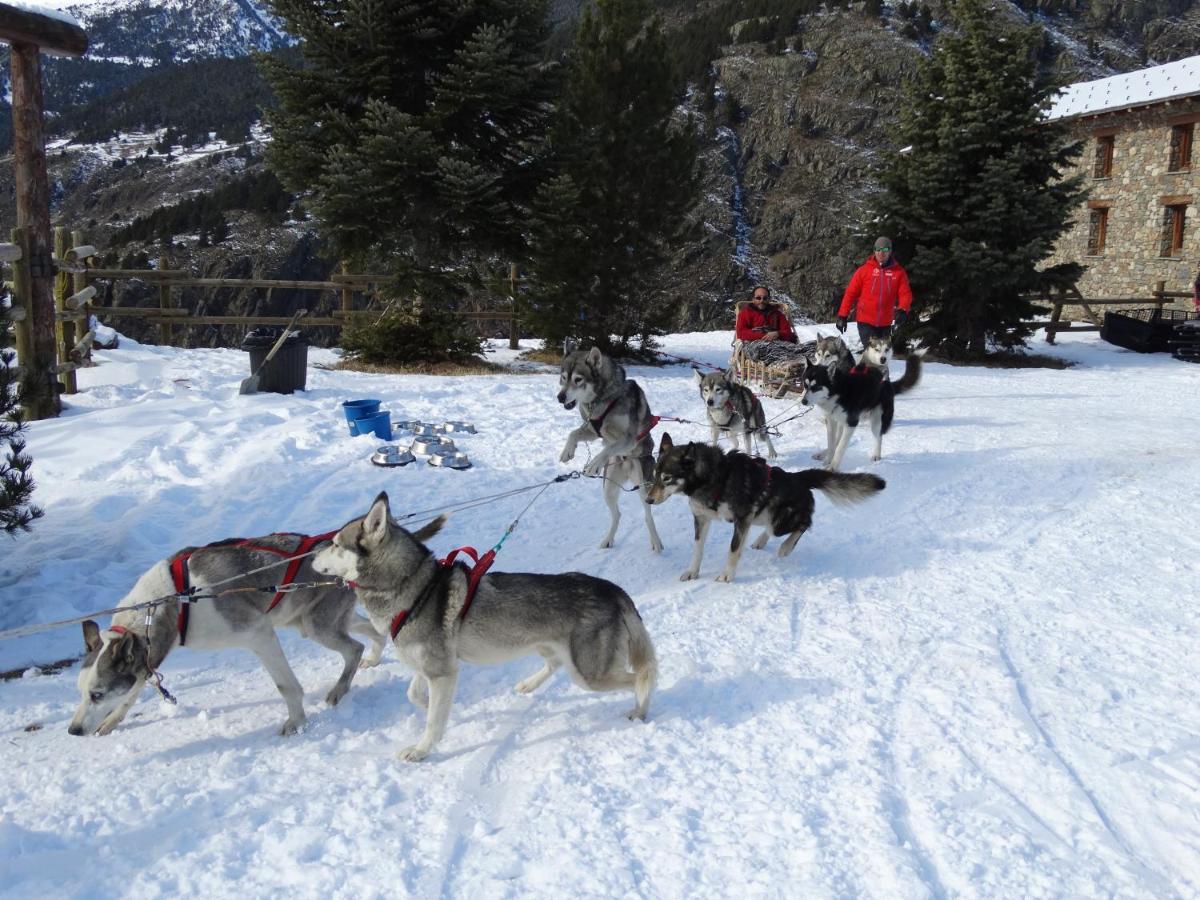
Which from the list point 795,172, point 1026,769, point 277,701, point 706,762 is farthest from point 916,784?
point 795,172

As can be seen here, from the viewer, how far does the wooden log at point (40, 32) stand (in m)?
7.37

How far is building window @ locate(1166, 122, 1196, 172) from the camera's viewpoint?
27234 millimetres

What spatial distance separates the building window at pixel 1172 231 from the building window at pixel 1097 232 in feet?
7.25

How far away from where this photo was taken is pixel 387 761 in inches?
133

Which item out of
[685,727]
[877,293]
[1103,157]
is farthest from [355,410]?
[1103,157]

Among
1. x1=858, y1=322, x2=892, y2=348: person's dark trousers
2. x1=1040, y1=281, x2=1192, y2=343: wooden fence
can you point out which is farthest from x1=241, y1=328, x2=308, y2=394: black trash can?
x1=1040, y1=281, x2=1192, y2=343: wooden fence

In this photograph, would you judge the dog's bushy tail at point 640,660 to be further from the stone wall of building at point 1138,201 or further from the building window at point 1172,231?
the building window at point 1172,231

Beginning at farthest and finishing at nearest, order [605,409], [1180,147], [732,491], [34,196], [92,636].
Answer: [1180,147]
[34,196]
[605,409]
[732,491]
[92,636]

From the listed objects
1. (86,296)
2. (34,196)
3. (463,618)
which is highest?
(34,196)

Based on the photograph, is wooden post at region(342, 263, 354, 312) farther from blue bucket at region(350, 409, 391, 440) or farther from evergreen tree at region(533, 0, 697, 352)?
blue bucket at region(350, 409, 391, 440)

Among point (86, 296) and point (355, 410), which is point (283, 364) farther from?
point (86, 296)

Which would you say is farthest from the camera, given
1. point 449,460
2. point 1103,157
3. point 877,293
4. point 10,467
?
point 1103,157

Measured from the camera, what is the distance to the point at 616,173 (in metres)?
14.8

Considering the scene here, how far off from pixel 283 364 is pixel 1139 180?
1180 inches
